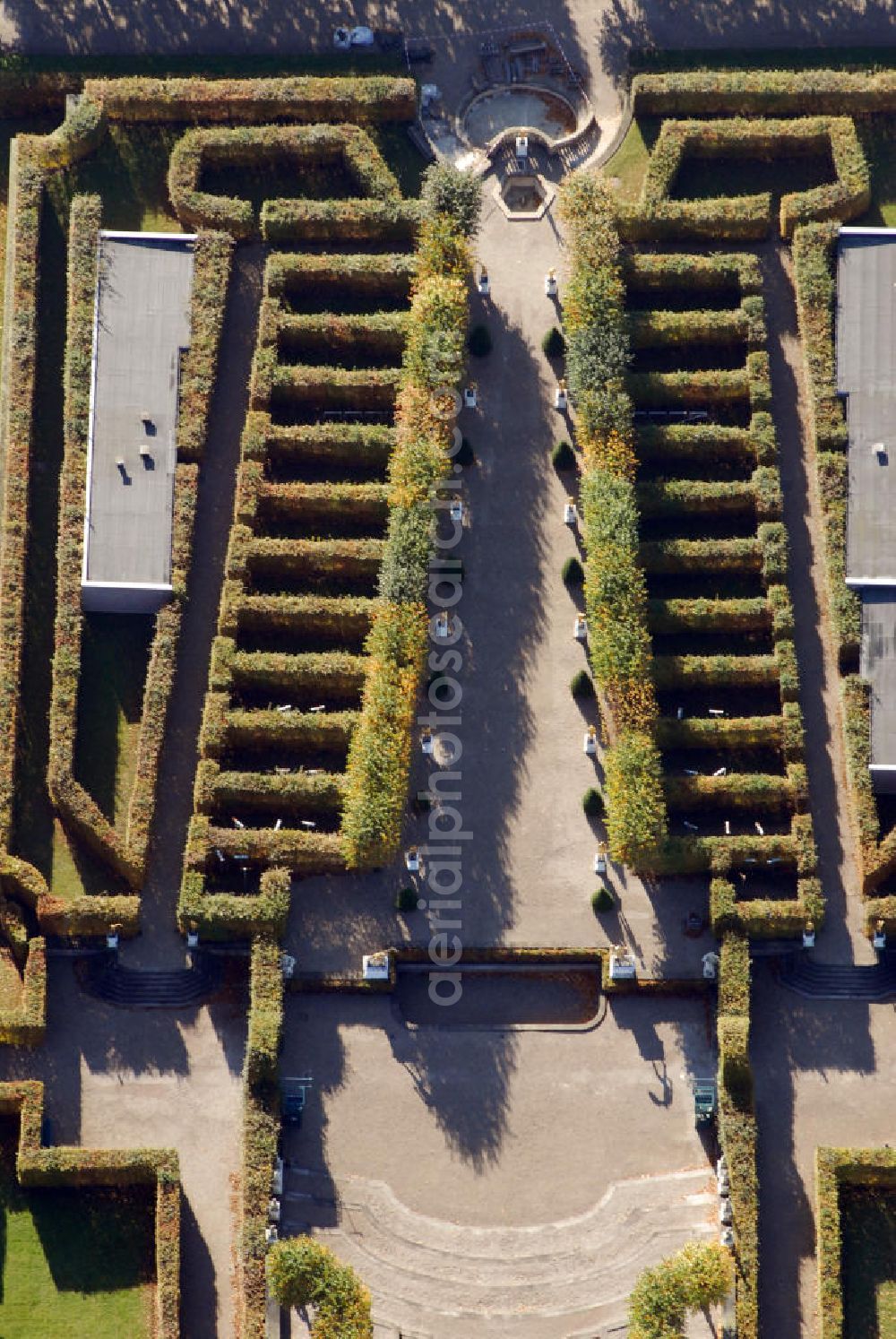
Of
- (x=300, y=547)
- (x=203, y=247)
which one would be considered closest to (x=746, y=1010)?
(x=300, y=547)

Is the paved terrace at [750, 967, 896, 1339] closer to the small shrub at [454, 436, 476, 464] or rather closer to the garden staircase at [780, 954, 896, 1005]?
the garden staircase at [780, 954, 896, 1005]

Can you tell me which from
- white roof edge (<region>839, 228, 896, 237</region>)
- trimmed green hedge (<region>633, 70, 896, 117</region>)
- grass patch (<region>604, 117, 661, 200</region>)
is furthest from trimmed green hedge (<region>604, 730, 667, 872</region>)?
trimmed green hedge (<region>633, 70, 896, 117</region>)

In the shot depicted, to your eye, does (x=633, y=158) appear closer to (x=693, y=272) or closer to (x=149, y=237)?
(x=693, y=272)

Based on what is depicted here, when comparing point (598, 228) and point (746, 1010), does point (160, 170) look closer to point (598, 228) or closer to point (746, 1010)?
point (598, 228)

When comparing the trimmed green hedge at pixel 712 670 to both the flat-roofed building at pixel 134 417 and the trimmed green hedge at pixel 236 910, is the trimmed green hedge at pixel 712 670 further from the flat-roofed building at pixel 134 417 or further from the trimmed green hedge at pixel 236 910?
the flat-roofed building at pixel 134 417

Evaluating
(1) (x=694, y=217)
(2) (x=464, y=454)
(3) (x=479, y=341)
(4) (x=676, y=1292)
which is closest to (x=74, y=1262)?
(4) (x=676, y=1292)
